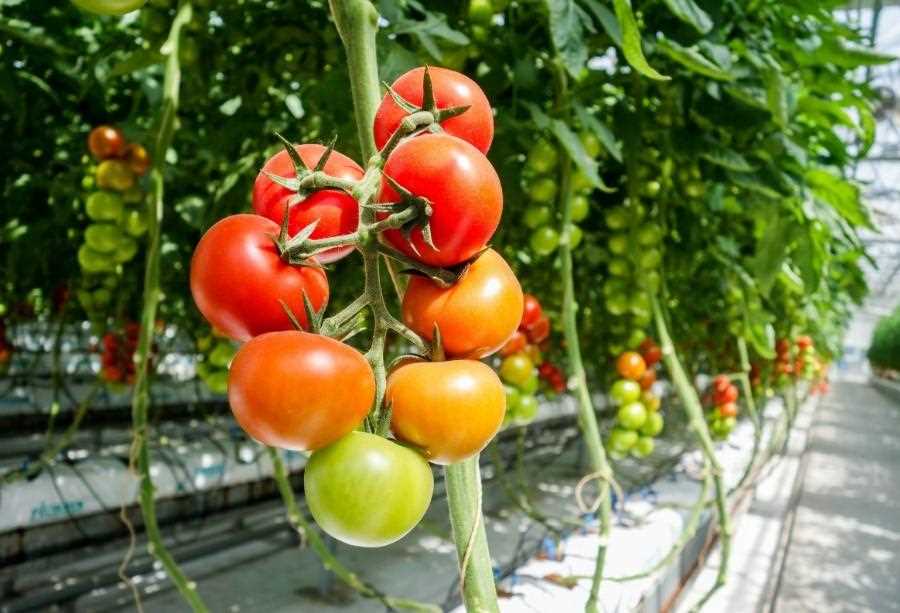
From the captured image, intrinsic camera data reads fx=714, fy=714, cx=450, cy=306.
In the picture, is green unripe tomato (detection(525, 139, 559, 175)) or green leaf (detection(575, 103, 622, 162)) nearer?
green leaf (detection(575, 103, 622, 162))

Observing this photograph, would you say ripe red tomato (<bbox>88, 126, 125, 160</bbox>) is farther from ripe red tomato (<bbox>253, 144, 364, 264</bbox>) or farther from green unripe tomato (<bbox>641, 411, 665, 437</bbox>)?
green unripe tomato (<bbox>641, 411, 665, 437</bbox>)

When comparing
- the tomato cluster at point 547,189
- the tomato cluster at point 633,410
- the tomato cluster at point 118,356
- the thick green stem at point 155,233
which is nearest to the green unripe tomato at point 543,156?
the tomato cluster at point 547,189

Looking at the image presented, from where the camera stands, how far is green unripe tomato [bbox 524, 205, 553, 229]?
820mm

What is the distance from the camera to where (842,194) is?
0.81 meters

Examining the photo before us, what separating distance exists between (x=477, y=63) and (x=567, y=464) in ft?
8.57

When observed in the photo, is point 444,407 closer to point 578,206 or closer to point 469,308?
point 469,308

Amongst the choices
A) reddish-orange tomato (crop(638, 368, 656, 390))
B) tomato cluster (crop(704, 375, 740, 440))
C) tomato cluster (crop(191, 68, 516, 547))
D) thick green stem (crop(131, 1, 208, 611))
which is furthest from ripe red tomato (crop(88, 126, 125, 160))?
tomato cluster (crop(704, 375, 740, 440))

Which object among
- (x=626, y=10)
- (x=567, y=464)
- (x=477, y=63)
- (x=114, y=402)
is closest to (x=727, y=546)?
(x=477, y=63)

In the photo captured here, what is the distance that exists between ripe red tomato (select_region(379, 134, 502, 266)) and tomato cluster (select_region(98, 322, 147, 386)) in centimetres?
Answer: 102

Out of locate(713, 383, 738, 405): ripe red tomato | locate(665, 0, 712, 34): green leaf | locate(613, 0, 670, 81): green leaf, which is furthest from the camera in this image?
locate(713, 383, 738, 405): ripe red tomato

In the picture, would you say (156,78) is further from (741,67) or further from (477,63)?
(741,67)

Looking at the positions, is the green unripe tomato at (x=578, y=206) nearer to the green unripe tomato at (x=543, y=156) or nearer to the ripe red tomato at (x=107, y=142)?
the green unripe tomato at (x=543, y=156)

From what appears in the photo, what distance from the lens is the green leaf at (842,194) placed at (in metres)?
0.79

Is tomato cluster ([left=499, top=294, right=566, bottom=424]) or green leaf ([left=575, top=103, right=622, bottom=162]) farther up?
green leaf ([left=575, top=103, right=622, bottom=162])
